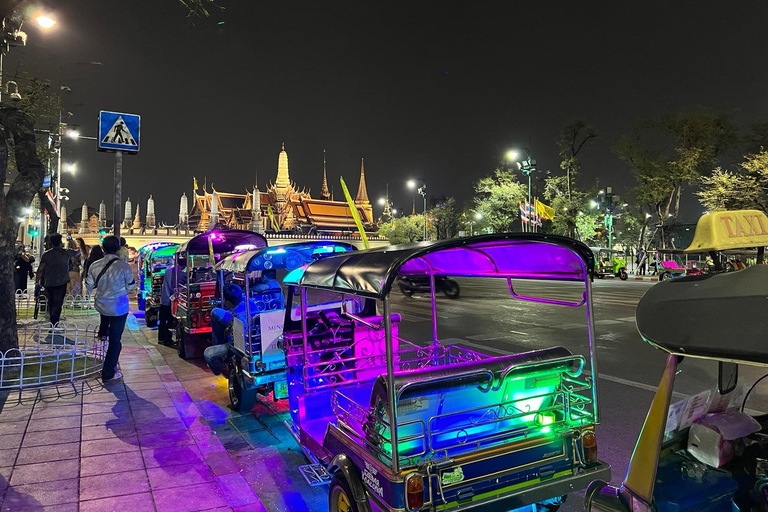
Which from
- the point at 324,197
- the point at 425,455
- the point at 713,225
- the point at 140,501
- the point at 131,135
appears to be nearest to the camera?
the point at 713,225

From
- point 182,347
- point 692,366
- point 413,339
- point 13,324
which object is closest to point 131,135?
point 13,324

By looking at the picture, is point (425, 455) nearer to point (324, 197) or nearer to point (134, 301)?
point (134, 301)

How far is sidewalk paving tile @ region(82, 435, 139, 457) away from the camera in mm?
4816

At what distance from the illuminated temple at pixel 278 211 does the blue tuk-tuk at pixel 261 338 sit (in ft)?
223

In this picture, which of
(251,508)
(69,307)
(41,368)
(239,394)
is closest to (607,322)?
(239,394)

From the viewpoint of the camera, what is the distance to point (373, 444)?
3193mm

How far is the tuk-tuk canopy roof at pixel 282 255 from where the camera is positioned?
6473 mm

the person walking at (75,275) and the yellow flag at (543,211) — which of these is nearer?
the person walking at (75,275)

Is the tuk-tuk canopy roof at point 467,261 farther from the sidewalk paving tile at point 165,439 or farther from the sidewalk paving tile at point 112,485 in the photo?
the sidewalk paving tile at point 165,439

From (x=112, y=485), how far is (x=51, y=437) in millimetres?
1561

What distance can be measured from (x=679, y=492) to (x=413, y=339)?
8.62 metres

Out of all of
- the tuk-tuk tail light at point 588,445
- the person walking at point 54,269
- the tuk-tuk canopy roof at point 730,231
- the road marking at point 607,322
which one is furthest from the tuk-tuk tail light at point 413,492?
the road marking at point 607,322

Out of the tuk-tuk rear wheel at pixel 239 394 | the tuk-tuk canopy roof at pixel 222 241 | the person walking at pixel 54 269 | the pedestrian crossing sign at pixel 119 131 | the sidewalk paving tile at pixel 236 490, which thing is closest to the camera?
the sidewalk paving tile at pixel 236 490

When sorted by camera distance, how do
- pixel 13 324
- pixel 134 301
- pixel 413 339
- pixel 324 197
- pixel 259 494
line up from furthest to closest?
1. pixel 324 197
2. pixel 134 301
3. pixel 413 339
4. pixel 13 324
5. pixel 259 494
